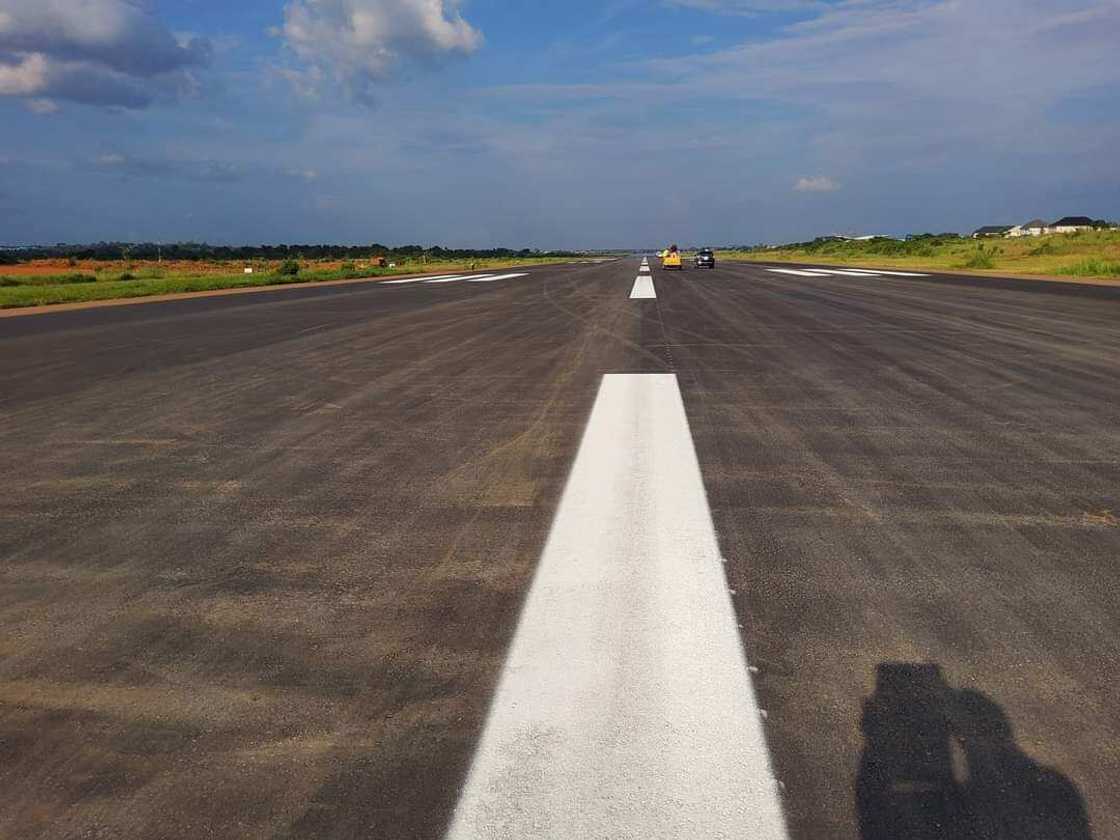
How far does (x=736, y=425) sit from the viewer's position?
4.88 metres

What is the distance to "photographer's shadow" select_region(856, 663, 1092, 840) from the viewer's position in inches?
59.4

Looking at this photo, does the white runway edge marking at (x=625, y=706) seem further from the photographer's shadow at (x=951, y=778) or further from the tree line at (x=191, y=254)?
the tree line at (x=191, y=254)

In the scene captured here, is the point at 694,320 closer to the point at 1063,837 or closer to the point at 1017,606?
the point at 1017,606

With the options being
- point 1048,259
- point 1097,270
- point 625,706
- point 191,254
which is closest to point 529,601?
point 625,706

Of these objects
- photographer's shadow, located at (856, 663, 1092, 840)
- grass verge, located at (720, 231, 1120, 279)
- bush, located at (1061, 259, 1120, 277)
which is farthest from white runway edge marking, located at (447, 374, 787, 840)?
bush, located at (1061, 259, 1120, 277)

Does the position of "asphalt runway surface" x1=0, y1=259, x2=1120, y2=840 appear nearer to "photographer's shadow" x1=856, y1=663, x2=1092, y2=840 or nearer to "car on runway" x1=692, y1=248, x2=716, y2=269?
"photographer's shadow" x1=856, y1=663, x2=1092, y2=840

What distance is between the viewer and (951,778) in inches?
65.1

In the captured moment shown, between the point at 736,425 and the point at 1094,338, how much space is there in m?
7.11

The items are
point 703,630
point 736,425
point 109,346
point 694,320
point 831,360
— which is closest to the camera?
point 703,630

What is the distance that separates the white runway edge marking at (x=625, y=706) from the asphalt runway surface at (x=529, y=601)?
0.05 feet

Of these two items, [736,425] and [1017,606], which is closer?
[1017,606]

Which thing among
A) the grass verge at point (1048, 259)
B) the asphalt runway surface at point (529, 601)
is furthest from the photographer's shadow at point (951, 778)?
the grass verge at point (1048, 259)

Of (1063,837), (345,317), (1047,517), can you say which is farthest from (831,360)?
(345,317)

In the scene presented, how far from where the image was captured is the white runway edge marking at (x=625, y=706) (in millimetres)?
1558
